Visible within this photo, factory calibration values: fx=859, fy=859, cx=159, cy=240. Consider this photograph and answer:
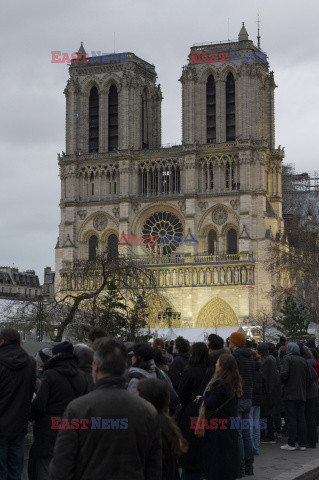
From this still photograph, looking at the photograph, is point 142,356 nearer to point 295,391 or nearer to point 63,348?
point 63,348

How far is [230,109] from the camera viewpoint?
60.2 metres

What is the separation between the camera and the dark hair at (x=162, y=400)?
20.2ft

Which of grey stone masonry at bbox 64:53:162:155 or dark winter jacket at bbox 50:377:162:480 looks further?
grey stone masonry at bbox 64:53:162:155

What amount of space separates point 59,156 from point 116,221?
6.74m

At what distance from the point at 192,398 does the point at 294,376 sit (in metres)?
5.57

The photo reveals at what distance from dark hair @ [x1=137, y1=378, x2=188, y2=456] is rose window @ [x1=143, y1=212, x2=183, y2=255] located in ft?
177

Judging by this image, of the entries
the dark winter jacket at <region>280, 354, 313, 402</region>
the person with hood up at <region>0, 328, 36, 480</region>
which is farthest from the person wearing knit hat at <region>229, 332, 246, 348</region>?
the person with hood up at <region>0, 328, 36, 480</region>

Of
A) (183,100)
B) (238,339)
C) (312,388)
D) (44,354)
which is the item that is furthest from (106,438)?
(183,100)

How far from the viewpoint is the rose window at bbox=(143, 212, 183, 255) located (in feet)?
199

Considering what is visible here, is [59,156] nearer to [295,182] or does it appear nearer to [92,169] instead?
[92,169]

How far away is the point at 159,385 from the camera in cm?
616

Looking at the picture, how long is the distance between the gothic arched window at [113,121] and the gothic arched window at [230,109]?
8.52 meters

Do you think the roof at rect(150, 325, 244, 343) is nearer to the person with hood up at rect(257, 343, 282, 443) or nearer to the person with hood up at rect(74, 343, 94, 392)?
the person with hood up at rect(257, 343, 282, 443)

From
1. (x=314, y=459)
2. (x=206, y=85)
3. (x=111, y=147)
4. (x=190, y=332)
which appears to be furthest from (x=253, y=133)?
(x=314, y=459)
